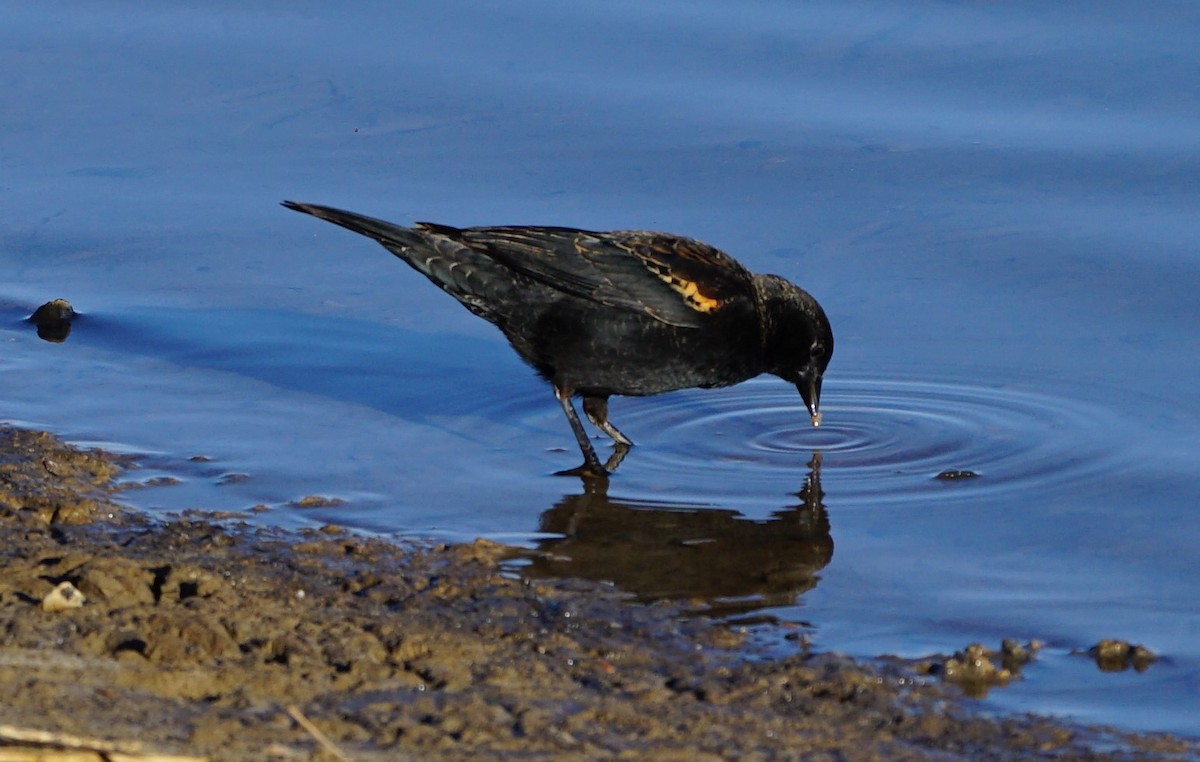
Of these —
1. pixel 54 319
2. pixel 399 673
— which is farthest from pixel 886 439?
pixel 54 319

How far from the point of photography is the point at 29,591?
16.4 feet

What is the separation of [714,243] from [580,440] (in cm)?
217

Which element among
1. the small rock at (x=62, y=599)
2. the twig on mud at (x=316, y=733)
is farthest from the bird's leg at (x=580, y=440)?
the twig on mud at (x=316, y=733)

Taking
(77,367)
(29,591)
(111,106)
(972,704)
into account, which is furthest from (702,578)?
(111,106)

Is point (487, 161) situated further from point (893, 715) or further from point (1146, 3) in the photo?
point (893, 715)

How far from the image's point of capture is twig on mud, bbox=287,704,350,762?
3865 millimetres

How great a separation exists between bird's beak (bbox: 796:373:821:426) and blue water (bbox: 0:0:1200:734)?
0.35 ft

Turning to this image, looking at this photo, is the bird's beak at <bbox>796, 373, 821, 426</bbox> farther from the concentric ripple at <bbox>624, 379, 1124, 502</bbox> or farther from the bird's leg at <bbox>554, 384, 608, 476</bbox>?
the bird's leg at <bbox>554, 384, 608, 476</bbox>

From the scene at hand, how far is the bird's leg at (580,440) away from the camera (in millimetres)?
6848

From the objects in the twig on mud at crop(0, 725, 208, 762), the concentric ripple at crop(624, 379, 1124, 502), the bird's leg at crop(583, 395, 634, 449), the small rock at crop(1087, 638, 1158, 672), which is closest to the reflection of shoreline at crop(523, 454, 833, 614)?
the concentric ripple at crop(624, 379, 1124, 502)

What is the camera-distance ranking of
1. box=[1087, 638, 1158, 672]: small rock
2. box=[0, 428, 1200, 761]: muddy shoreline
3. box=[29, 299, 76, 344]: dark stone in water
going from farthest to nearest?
box=[29, 299, 76, 344]: dark stone in water, box=[1087, 638, 1158, 672]: small rock, box=[0, 428, 1200, 761]: muddy shoreline

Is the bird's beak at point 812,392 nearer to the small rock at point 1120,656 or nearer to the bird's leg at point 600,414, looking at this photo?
the bird's leg at point 600,414

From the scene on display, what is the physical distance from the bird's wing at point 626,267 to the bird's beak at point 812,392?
0.42 m

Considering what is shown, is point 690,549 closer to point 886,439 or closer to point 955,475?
point 955,475
